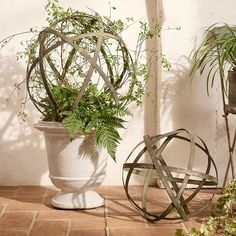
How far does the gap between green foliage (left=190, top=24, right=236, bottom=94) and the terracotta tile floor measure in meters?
0.77

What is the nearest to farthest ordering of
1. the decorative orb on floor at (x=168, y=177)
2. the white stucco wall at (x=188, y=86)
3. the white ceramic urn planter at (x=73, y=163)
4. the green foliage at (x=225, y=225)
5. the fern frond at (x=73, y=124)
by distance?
the green foliage at (x=225, y=225) < the decorative orb on floor at (x=168, y=177) < the fern frond at (x=73, y=124) < the white ceramic urn planter at (x=73, y=163) < the white stucco wall at (x=188, y=86)

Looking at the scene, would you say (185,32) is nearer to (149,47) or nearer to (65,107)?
(149,47)

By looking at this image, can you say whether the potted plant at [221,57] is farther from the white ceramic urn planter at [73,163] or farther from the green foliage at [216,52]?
the white ceramic urn planter at [73,163]

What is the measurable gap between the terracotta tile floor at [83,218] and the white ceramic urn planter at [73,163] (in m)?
0.10

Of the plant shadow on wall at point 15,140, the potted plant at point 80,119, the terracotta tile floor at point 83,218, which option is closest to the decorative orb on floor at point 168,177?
the terracotta tile floor at point 83,218

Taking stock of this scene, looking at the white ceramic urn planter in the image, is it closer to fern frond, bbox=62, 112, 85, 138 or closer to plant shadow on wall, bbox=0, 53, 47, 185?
fern frond, bbox=62, 112, 85, 138

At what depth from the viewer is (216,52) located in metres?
3.16

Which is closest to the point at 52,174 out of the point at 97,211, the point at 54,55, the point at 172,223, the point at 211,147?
the point at 97,211

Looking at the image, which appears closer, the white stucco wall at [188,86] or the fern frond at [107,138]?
the fern frond at [107,138]

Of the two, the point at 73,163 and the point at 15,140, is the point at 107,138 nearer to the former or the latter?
the point at 73,163

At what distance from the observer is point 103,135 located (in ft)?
8.15

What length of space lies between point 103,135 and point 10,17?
1266 millimetres

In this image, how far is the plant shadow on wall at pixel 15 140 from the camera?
333 centimetres

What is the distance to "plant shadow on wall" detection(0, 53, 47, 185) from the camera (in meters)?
3.33
